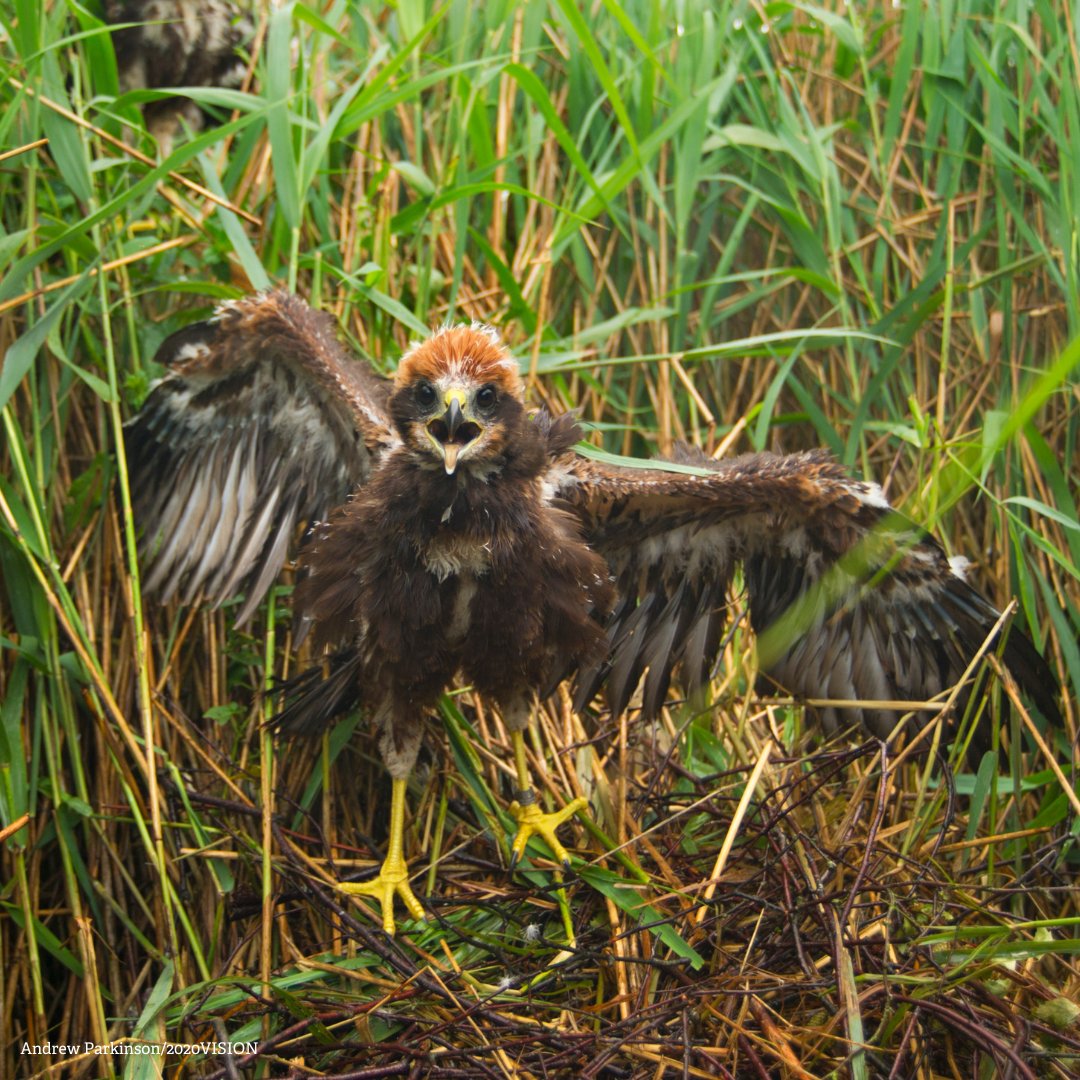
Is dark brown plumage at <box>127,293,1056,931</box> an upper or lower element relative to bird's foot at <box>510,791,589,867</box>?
upper

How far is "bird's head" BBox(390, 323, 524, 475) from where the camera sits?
2.83 m

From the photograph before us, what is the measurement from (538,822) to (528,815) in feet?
0.14

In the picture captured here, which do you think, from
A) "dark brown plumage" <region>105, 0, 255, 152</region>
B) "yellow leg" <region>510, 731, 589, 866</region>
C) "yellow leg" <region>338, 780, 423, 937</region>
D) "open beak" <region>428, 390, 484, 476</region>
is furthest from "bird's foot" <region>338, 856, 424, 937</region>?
"dark brown plumage" <region>105, 0, 255, 152</region>

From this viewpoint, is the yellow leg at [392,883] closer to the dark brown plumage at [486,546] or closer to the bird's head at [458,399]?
the dark brown plumage at [486,546]

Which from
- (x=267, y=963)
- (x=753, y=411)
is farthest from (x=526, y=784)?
(x=753, y=411)

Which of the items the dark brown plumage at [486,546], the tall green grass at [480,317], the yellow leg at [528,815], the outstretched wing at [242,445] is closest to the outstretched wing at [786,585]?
the dark brown plumage at [486,546]

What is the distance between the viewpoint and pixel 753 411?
3588mm

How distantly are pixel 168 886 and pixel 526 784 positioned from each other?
0.95 metres

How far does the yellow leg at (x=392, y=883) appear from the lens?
2.87 metres

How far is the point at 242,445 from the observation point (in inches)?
137

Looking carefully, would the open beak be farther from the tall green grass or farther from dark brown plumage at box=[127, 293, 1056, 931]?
the tall green grass

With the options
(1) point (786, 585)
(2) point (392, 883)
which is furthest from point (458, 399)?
(2) point (392, 883)

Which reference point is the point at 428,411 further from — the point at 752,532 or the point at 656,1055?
the point at 656,1055

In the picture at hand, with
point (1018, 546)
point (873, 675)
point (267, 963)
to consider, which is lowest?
point (267, 963)
